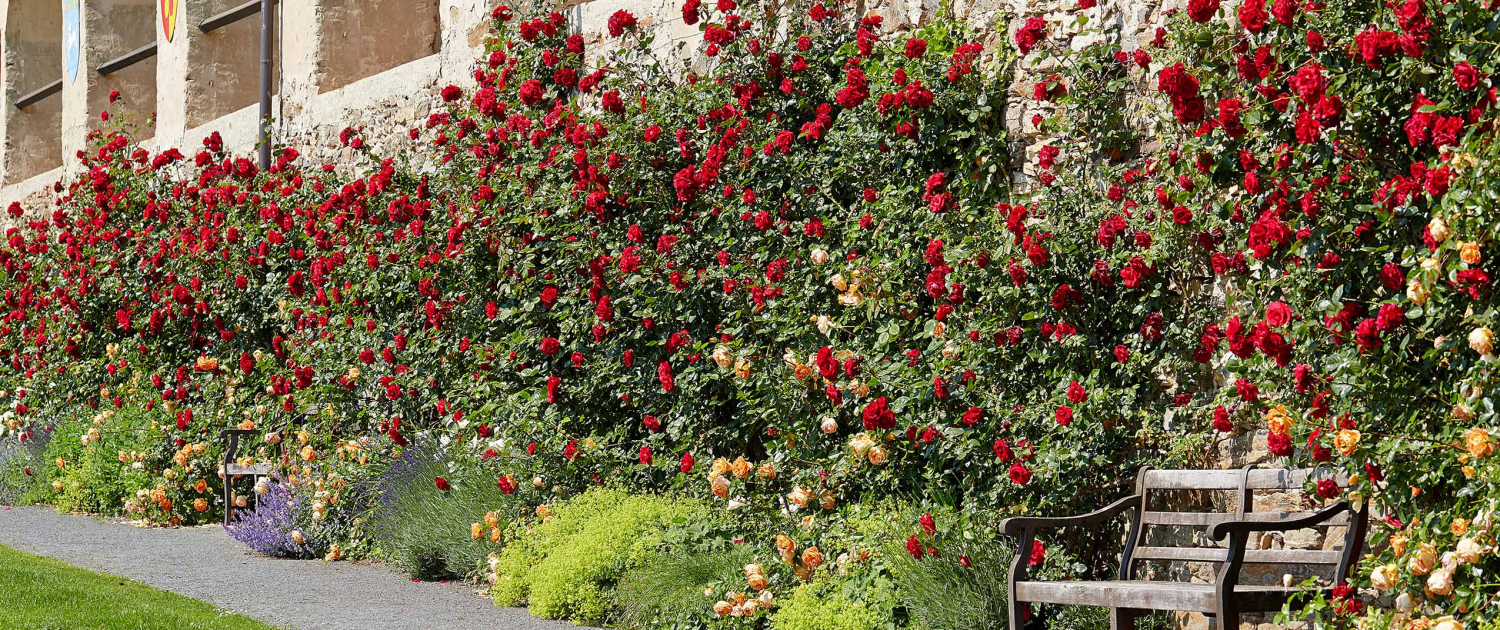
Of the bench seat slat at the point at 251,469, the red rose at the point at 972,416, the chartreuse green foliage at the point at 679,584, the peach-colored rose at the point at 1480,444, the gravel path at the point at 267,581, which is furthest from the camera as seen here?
the bench seat slat at the point at 251,469

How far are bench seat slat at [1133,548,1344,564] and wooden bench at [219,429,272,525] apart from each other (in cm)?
540

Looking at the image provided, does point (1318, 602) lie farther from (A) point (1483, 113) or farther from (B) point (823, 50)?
(B) point (823, 50)

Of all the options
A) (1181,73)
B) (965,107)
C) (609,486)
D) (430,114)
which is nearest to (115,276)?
(430,114)

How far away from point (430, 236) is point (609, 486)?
1.90 metres

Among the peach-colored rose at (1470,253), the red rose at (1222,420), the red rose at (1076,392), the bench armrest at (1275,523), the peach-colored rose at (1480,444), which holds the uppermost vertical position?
the peach-colored rose at (1470,253)

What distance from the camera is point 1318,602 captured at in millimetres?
3576

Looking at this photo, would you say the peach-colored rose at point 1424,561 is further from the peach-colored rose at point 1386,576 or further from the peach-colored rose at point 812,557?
the peach-colored rose at point 812,557

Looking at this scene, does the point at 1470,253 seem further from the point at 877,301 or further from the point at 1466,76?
Answer: the point at 877,301

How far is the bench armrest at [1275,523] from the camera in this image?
11.4 feet

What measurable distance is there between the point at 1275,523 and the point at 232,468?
21.0 ft

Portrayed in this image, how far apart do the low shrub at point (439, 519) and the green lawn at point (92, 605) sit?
1075 millimetres

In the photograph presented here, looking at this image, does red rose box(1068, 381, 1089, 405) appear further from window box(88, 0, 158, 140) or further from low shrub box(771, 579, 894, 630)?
window box(88, 0, 158, 140)

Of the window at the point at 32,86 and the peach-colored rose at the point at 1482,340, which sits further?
the window at the point at 32,86

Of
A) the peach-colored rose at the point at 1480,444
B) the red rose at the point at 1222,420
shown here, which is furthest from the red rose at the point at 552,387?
the peach-colored rose at the point at 1480,444
